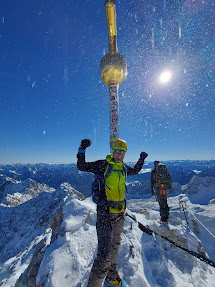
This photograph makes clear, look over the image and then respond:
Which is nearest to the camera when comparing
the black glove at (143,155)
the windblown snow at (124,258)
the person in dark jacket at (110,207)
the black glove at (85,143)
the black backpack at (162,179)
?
the person in dark jacket at (110,207)

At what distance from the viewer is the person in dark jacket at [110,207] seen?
11.1 feet

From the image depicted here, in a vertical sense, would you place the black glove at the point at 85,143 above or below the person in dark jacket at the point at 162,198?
above

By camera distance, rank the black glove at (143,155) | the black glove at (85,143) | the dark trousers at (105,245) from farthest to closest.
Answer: the black glove at (143,155)
the black glove at (85,143)
the dark trousers at (105,245)

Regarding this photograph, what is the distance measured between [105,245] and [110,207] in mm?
837

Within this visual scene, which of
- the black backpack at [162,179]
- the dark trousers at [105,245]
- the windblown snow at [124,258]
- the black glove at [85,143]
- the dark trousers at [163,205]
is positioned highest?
the black glove at [85,143]

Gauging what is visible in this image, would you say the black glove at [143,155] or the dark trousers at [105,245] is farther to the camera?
the black glove at [143,155]

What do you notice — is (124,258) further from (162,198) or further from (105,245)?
(162,198)

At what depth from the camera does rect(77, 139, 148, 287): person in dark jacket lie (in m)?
3.38

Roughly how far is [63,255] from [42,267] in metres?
0.79

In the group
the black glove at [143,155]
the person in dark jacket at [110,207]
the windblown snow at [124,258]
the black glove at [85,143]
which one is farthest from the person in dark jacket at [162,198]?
the black glove at [85,143]

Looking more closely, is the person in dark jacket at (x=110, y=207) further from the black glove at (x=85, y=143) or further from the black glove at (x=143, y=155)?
the black glove at (x=143, y=155)

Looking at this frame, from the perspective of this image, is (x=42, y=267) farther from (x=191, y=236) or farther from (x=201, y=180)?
(x=201, y=180)

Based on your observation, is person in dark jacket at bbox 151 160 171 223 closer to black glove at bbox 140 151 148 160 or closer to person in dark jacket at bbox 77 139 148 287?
black glove at bbox 140 151 148 160

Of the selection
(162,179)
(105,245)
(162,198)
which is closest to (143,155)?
(105,245)
